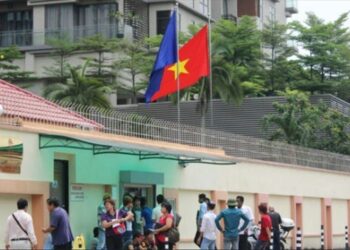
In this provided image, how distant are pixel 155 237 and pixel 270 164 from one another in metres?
13.6

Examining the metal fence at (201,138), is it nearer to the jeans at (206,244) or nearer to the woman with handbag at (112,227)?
the woman with handbag at (112,227)

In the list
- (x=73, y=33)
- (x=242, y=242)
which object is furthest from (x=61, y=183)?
(x=73, y=33)

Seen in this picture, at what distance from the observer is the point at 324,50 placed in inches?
2399

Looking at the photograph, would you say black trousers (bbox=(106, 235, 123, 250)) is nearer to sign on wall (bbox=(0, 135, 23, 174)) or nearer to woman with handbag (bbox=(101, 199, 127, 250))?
woman with handbag (bbox=(101, 199, 127, 250))

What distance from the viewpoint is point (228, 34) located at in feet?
197

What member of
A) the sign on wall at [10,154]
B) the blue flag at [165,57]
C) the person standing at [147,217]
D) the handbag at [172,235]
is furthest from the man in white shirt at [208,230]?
the blue flag at [165,57]

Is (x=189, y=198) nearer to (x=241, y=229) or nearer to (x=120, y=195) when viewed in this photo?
(x=120, y=195)

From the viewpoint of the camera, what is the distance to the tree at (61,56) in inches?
2178

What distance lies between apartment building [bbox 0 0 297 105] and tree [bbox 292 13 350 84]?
7.83m

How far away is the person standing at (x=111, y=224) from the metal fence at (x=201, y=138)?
3073 mm

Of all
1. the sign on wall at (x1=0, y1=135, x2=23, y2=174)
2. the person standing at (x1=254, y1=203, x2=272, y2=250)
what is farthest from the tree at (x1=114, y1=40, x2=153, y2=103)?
the sign on wall at (x1=0, y1=135, x2=23, y2=174)

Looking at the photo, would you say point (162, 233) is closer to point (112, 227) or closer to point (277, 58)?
point (112, 227)

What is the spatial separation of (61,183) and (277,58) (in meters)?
40.4

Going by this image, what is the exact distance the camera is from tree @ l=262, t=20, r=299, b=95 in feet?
200
